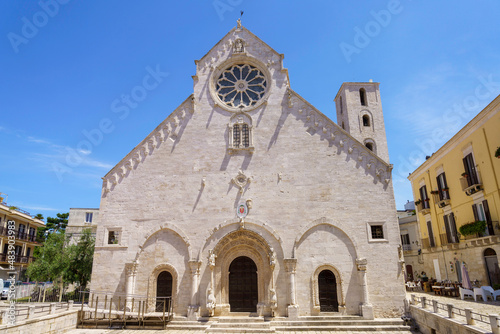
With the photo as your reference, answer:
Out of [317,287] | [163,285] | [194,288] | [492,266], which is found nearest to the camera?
[317,287]

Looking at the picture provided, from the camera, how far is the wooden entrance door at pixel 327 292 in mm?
18031

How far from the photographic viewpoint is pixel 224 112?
21.7 metres

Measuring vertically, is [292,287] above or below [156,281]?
below

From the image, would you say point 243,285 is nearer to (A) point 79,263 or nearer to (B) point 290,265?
(B) point 290,265

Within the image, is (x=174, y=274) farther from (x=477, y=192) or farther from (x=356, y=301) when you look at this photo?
(x=477, y=192)

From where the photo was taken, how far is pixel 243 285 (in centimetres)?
1906

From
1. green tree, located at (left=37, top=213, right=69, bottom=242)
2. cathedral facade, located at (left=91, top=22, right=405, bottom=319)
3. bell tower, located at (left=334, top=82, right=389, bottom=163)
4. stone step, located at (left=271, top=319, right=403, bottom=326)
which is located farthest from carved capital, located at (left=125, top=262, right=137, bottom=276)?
green tree, located at (left=37, top=213, right=69, bottom=242)

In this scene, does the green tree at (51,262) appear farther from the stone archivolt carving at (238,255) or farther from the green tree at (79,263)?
the stone archivolt carving at (238,255)

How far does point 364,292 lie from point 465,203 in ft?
43.7

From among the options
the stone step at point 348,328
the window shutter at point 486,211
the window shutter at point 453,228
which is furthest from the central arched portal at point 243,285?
the window shutter at point 453,228

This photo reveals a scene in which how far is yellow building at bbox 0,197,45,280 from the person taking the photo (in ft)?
110

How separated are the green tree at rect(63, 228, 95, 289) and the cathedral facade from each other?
25.3 ft

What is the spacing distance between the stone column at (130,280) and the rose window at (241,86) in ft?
38.8

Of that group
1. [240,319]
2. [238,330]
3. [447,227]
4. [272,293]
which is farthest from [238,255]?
[447,227]
